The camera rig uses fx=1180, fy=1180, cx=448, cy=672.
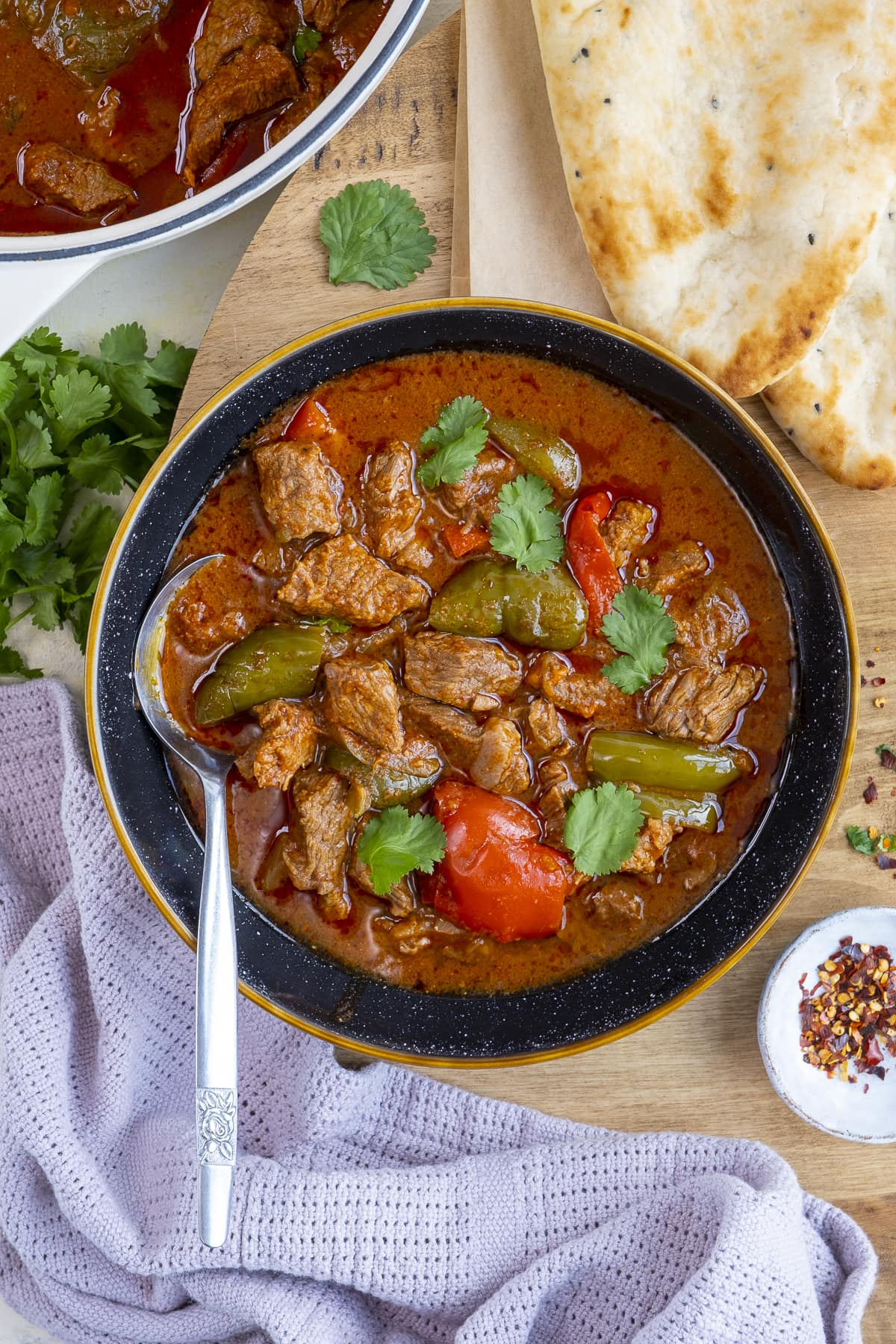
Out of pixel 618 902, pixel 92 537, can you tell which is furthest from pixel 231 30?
pixel 618 902

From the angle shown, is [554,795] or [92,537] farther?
[92,537]

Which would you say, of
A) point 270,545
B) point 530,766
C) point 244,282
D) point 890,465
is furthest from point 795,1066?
point 244,282

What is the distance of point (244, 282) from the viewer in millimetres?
3654

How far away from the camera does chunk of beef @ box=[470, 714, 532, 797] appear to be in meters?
3.53

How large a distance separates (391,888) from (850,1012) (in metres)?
1.53

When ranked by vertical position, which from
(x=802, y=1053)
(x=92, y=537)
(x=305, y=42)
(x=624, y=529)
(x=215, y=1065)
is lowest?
(x=802, y=1053)

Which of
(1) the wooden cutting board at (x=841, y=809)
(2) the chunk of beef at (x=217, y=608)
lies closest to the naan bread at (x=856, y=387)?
(1) the wooden cutting board at (x=841, y=809)

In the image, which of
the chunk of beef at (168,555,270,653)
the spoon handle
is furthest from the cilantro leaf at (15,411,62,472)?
the spoon handle

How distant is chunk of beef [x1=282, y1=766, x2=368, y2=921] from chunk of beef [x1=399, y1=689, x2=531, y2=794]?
292 millimetres

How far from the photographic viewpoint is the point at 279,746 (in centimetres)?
349

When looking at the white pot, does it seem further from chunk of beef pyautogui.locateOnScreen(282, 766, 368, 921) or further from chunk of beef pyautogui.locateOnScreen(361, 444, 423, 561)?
chunk of beef pyautogui.locateOnScreen(282, 766, 368, 921)

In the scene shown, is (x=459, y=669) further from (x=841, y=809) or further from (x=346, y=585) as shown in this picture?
(x=841, y=809)

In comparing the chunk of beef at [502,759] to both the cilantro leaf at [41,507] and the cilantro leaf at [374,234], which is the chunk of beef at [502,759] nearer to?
the cilantro leaf at [374,234]

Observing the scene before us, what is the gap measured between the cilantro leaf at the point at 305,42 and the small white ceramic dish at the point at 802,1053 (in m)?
3.08
